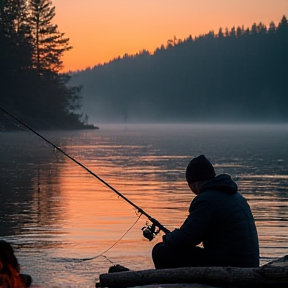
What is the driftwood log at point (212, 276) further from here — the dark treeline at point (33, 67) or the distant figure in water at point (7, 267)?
the dark treeline at point (33, 67)

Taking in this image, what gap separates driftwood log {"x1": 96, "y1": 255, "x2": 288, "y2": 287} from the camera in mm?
5859

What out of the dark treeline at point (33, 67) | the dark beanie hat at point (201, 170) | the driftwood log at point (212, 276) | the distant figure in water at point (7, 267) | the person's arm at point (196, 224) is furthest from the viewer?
the dark treeline at point (33, 67)

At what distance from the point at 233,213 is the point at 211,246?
382mm

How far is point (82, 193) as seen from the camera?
17.1 meters

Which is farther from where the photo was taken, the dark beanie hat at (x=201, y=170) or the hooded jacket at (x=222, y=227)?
the dark beanie hat at (x=201, y=170)

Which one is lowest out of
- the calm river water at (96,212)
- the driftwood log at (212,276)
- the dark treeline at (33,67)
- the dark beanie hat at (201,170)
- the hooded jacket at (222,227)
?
the calm river water at (96,212)

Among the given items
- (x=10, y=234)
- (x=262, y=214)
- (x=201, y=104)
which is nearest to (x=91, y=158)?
(x=262, y=214)

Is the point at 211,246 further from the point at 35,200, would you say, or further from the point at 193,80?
the point at 193,80

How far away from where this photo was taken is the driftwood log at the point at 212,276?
5.86 m

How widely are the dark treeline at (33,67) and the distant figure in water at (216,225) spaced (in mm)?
61859

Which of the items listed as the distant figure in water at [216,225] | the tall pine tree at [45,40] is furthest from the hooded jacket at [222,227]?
the tall pine tree at [45,40]

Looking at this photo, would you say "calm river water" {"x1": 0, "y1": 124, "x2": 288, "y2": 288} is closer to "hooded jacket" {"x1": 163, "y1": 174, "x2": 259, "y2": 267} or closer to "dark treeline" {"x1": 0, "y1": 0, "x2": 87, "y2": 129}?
"hooded jacket" {"x1": 163, "y1": 174, "x2": 259, "y2": 267}

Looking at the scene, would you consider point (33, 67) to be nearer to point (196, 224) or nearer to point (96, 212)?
point (96, 212)

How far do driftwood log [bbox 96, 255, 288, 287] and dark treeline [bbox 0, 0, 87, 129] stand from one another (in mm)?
61769
